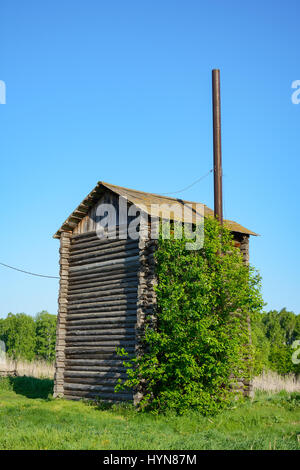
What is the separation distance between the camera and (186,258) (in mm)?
16219

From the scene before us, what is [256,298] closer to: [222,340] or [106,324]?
[222,340]

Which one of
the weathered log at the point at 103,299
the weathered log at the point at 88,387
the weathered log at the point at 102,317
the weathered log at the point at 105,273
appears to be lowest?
the weathered log at the point at 88,387

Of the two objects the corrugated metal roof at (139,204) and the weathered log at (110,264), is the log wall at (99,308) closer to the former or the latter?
the weathered log at (110,264)

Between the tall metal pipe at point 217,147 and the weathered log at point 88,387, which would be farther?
the tall metal pipe at point 217,147

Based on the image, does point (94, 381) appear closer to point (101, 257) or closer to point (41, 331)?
point (101, 257)

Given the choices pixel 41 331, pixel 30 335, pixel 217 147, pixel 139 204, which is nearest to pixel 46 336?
pixel 41 331

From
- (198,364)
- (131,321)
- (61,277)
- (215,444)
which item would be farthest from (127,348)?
(215,444)

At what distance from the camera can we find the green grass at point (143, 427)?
1070cm

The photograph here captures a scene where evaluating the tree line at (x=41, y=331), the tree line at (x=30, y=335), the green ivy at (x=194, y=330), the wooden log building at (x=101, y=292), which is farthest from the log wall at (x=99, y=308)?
the tree line at (x=30, y=335)

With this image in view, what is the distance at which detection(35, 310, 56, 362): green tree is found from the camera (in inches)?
2212

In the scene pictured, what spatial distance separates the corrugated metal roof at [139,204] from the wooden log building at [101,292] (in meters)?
0.04

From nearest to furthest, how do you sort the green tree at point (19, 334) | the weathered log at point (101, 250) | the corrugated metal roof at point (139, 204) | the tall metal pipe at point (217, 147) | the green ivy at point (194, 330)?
the green ivy at point (194, 330) → the corrugated metal roof at point (139, 204) → the weathered log at point (101, 250) → the tall metal pipe at point (217, 147) → the green tree at point (19, 334)

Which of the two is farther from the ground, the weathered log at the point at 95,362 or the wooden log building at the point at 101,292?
the wooden log building at the point at 101,292

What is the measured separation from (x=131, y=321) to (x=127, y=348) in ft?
2.92
